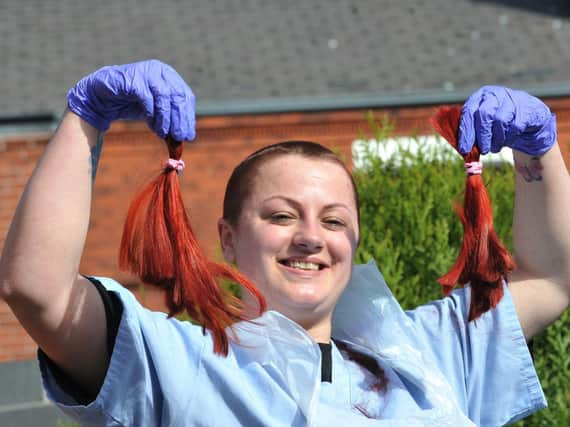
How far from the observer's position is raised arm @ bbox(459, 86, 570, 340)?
2.28 meters

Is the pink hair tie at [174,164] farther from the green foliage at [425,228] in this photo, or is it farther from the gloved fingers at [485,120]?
the green foliage at [425,228]

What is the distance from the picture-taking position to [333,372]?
2.18 meters

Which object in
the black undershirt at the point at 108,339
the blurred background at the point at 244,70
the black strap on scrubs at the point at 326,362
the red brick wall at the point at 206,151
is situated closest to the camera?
the black undershirt at the point at 108,339

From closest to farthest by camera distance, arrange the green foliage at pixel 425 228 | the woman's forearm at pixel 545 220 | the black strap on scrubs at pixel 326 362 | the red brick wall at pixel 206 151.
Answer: the black strap on scrubs at pixel 326 362, the woman's forearm at pixel 545 220, the green foliage at pixel 425 228, the red brick wall at pixel 206 151

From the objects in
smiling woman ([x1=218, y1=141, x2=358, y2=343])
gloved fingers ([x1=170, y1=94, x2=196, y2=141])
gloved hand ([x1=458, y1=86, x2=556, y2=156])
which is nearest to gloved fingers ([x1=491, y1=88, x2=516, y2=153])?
gloved hand ([x1=458, y1=86, x2=556, y2=156])

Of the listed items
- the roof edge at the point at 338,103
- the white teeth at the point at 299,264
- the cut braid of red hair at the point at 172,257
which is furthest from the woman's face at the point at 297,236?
the roof edge at the point at 338,103

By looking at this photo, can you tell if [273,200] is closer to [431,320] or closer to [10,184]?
[431,320]

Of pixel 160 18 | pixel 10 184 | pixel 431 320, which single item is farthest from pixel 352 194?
pixel 160 18

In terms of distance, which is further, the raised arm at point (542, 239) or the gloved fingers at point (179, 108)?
the raised arm at point (542, 239)

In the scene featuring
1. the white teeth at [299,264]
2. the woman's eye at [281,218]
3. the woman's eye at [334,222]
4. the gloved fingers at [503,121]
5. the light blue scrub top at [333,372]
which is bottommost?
the light blue scrub top at [333,372]

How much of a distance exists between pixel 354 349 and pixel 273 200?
0.42 meters

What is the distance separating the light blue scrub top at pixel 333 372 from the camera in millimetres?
1931

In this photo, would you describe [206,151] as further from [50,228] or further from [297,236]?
[50,228]

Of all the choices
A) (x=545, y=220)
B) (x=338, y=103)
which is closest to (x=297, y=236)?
(x=545, y=220)
